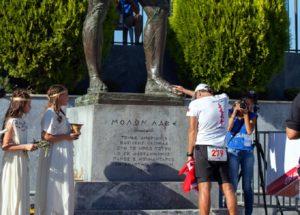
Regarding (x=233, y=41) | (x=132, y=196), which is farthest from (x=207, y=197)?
(x=233, y=41)

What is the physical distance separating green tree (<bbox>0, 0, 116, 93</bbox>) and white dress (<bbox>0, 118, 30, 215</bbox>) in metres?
6.33

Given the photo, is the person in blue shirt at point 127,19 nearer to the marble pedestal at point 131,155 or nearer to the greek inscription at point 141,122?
the marble pedestal at point 131,155

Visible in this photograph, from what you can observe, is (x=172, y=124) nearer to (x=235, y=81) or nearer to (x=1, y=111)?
(x=1, y=111)

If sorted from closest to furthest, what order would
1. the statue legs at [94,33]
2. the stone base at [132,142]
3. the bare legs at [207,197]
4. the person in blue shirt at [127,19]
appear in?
the bare legs at [207,197]
the stone base at [132,142]
the statue legs at [94,33]
the person in blue shirt at [127,19]

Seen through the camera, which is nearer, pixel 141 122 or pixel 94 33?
pixel 141 122

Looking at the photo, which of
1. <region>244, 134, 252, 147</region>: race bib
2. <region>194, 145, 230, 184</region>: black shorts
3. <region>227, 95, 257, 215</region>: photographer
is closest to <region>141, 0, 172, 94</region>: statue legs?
<region>227, 95, 257, 215</region>: photographer

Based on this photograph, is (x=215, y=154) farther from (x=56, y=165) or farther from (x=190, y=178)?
(x=56, y=165)

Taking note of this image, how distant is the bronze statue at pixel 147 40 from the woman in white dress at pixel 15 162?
1.32 meters

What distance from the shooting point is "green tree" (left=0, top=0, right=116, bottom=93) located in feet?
45.1

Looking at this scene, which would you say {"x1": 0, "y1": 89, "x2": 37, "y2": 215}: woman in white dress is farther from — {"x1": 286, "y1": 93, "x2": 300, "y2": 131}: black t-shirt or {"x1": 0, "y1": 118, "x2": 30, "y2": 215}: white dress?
{"x1": 286, "y1": 93, "x2": 300, "y2": 131}: black t-shirt

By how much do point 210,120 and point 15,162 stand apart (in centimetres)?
205

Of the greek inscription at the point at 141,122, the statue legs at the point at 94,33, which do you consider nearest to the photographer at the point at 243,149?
the greek inscription at the point at 141,122

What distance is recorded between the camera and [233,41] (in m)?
14.9

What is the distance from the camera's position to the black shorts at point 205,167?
7492 mm
